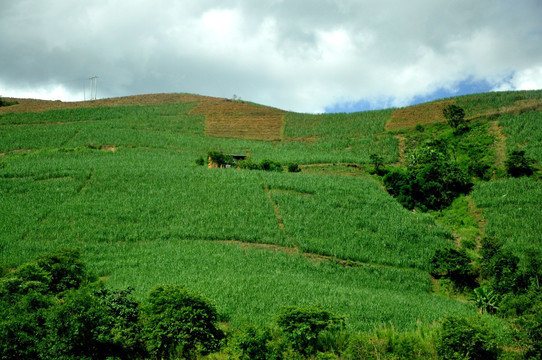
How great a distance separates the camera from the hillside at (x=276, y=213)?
2252 cm

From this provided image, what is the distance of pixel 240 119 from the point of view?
6384 centimetres

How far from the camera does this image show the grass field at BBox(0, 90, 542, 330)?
21.8 m

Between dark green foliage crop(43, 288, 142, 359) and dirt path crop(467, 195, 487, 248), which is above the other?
dirt path crop(467, 195, 487, 248)

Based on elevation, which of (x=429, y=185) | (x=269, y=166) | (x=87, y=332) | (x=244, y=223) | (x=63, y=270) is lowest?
(x=87, y=332)

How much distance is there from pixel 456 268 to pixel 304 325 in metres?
13.8

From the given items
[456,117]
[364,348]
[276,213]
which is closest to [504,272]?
[364,348]

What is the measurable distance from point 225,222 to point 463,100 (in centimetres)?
4054

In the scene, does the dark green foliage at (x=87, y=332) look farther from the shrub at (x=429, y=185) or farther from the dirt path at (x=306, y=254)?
the shrub at (x=429, y=185)

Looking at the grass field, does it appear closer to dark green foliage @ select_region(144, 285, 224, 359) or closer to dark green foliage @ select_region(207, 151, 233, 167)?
dark green foliage @ select_region(207, 151, 233, 167)

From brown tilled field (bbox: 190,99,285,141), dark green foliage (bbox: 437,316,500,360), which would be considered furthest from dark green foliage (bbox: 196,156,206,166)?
dark green foliage (bbox: 437,316,500,360)

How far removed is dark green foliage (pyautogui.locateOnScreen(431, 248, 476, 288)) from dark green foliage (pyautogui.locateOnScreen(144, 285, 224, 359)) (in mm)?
15056

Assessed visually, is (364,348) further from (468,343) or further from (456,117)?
(456,117)

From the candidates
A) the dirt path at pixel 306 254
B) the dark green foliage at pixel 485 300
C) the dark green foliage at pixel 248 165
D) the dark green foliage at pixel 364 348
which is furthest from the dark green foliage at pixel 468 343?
the dark green foliage at pixel 248 165

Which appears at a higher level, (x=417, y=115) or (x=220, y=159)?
(x=417, y=115)
